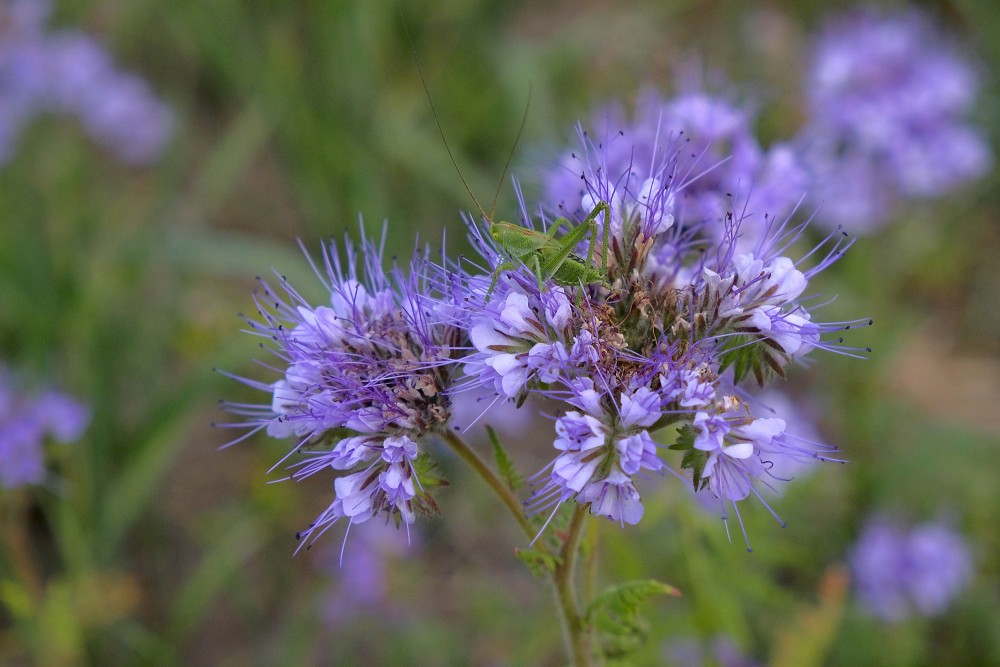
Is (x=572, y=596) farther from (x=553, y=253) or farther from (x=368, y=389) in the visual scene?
(x=553, y=253)

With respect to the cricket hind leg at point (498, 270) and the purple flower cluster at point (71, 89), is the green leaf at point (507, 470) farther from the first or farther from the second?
the purple flower cluster at point (71, 89)

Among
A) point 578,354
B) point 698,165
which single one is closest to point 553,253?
point 578,354

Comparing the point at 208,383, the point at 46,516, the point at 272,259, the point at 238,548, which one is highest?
the point at 272,259

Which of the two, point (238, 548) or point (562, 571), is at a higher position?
point (562, 571)

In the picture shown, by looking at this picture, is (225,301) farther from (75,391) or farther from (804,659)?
(804,659)

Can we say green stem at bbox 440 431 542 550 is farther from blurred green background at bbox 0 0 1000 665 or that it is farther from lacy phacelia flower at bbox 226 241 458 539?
blurred green background at bbox 0 0 1000 665

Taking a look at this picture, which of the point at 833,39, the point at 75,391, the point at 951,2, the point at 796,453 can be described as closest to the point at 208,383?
the point at 75,391

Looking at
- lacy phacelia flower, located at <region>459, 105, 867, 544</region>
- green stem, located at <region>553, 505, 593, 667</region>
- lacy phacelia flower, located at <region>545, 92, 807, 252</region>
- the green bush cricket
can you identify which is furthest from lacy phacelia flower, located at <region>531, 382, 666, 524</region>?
lacy phacelia flower, located at <region>545, 92, 807, 252</region>
